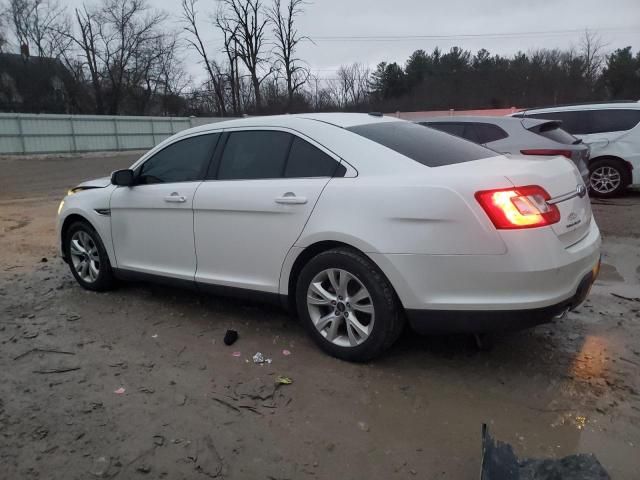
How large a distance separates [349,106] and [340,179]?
166 feet

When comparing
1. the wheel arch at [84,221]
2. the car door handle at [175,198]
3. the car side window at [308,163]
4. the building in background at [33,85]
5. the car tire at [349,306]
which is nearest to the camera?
the car tire at [349,306]

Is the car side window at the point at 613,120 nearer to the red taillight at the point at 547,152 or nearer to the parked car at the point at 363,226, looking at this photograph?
the red taillight at the point at 547,152

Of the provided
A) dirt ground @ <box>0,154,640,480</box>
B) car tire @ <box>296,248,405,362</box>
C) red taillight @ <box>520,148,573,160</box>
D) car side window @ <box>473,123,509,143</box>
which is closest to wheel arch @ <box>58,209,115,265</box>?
dirt ground @ <box>0,154,640,480</box>

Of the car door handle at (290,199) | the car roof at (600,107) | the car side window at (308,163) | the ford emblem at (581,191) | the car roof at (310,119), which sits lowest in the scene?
the ford emblem at (581,191)

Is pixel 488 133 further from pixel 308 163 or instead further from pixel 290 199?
pixel 290 199

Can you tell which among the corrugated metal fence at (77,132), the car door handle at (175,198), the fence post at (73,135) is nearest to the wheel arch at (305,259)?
the car door handle at (175,198)

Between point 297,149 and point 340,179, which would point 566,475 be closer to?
point 340,179

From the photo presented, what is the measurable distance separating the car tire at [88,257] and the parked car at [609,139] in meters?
7.31

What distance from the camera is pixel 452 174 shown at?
3023 millimetres

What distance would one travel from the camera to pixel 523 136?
7.43m

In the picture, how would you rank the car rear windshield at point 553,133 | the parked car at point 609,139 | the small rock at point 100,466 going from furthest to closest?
1. the parked car at point 609,139
2. the car rear windshield at point 553,133
3. the small rock at point 100,466

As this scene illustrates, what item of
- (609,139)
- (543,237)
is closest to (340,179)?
(543,237)

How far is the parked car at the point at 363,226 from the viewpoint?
2.87 meters

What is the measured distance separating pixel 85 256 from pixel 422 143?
3497mm
